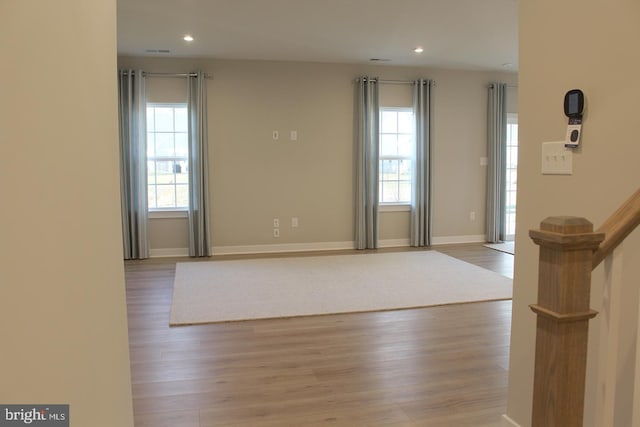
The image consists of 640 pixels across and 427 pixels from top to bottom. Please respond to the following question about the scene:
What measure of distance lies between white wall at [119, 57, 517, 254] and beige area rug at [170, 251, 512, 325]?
78 centimetres

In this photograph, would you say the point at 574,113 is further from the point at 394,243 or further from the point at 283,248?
the point at 394,243

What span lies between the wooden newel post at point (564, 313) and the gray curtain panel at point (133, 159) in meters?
5.71

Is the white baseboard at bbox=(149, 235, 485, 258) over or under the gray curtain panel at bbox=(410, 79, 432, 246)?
under

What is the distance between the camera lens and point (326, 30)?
493 cm

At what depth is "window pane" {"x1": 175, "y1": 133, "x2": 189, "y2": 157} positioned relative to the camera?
6301 millimetres

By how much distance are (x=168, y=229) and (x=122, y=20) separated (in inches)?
108

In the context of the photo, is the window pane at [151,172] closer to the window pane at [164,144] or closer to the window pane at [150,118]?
the window pane at [164,144]

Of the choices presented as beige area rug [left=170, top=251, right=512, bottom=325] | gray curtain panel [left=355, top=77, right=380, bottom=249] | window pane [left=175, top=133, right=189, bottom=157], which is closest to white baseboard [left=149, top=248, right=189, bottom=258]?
beige area rug [left=170, top=251, right=512, bottom=325]

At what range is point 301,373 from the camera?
269 centimetres

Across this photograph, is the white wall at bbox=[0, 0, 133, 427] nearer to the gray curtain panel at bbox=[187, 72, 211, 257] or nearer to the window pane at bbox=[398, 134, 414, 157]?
the gray curtain panel at bbox=[187, 72, 211, 257]

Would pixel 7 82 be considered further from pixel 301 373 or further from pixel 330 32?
pixel 330 32

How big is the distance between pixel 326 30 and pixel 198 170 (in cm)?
245

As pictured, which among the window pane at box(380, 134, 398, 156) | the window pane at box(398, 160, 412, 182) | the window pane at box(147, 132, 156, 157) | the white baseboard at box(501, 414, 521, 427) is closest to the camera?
the white baseboard at box(501, 414, 521, 427)

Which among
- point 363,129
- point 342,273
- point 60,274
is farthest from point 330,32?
point 60,274
